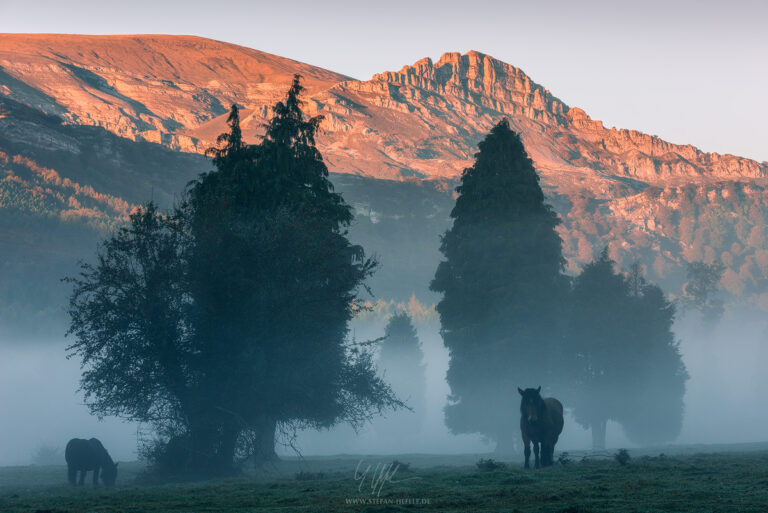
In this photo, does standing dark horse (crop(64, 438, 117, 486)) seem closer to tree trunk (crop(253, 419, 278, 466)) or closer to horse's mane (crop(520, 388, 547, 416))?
tree trunk (crop(253, 419, 278, 466))

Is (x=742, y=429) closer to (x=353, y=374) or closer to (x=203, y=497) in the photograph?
(x=353, y=374)

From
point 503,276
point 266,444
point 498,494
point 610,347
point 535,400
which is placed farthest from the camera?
point 610,347

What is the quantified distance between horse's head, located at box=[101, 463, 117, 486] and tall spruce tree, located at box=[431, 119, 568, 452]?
2116cm

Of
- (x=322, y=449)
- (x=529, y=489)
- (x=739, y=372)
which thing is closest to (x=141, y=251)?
(x=529, y=489)

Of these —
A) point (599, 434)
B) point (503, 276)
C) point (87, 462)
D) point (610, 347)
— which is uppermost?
point (503, 276)

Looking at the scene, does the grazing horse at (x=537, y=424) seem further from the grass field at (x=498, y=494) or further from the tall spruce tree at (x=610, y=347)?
the tall spruce tree at (x=610, y=347)

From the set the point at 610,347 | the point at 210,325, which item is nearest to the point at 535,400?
the point at 210,325

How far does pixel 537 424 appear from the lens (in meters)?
21.7

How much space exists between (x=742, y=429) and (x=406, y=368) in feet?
184

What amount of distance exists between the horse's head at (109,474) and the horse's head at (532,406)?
610 inches

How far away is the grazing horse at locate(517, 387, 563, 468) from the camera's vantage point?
21406mm

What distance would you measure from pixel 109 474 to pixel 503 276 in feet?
74.5

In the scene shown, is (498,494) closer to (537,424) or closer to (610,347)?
(537,424)

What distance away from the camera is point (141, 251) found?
25453 millimetres
